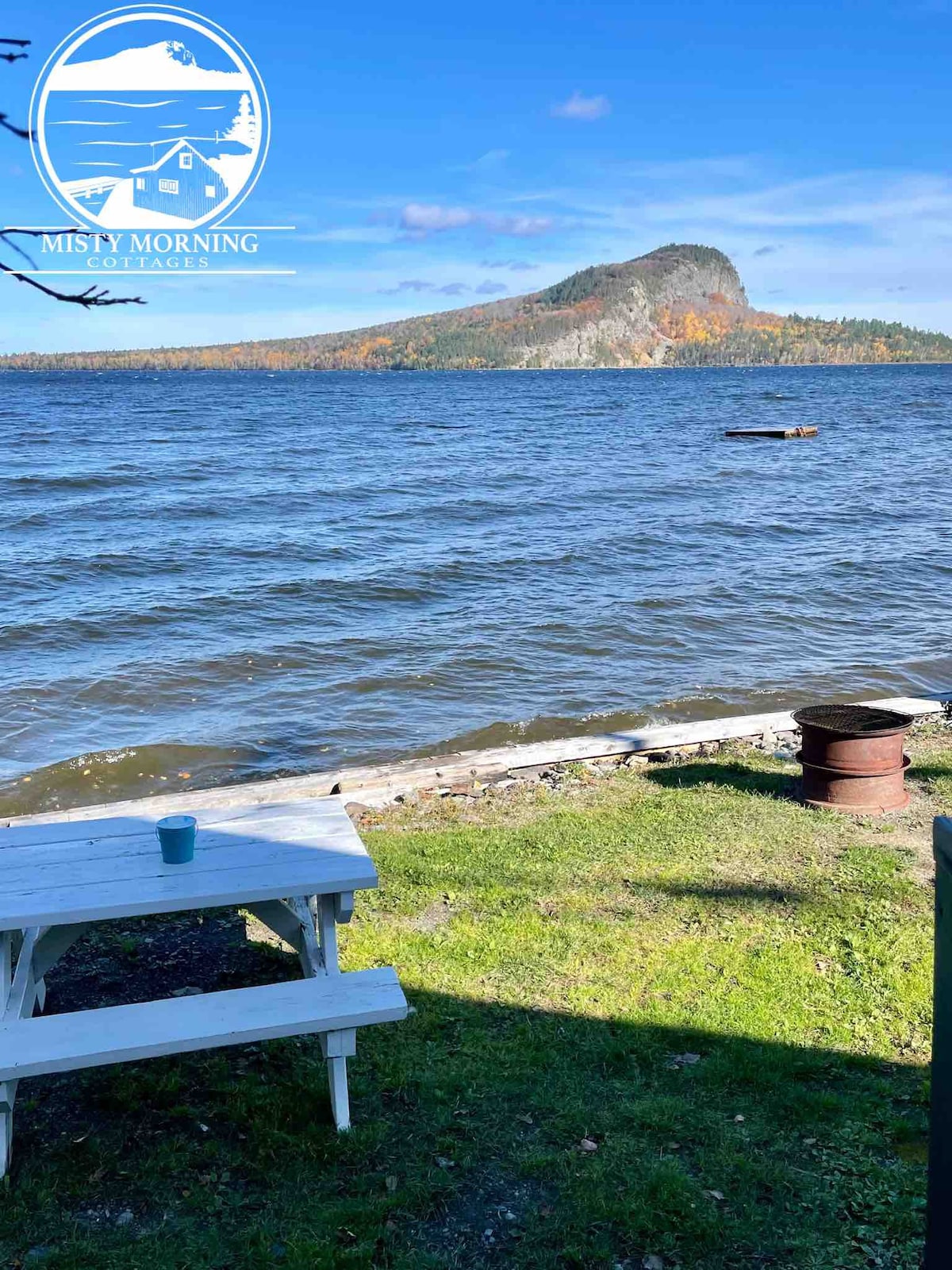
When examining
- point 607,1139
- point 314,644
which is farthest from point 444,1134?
point 314,644

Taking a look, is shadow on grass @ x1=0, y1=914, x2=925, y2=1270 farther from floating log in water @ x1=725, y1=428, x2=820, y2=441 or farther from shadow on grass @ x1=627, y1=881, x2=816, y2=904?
floating log in water @ x1=725, y1=428, x2=820, y2=441

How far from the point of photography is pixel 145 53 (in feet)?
33.4

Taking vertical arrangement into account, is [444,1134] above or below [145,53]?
below

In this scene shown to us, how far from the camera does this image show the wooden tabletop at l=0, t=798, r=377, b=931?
3.45m

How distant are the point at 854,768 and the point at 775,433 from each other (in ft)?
136

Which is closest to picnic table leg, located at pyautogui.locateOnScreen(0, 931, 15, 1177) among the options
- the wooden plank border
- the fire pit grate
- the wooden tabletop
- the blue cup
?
the wooden tabletop

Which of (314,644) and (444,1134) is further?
(314,644)

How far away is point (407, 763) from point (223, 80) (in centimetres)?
642

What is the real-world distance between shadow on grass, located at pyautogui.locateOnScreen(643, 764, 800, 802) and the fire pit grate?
44 cm

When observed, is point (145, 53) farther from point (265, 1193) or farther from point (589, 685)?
point (265, 1193)

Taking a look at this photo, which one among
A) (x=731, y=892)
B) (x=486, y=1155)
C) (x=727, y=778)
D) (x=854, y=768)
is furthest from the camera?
(x=727, y=778)

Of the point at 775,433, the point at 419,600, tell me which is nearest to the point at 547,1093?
the point at 419,600

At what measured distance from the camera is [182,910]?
143 inches

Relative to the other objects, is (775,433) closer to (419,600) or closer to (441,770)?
(419,600)
